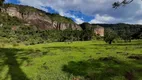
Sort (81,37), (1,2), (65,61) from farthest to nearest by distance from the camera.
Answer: (81,37) → (1,2) → (65,61)

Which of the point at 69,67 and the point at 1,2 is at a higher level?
the point at 1,2

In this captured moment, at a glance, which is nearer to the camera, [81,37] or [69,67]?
[69,67]

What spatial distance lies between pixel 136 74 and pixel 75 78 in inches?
208

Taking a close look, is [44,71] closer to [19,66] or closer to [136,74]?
[19,66]

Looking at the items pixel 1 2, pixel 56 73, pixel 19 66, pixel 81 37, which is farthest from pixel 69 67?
pixel 81 37

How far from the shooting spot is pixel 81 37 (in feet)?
620

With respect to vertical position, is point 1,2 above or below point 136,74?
above

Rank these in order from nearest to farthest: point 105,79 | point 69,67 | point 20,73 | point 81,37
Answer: point 105,79 < point 20,73 < point 69,67 < point 81,37

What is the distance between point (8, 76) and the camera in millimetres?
19016

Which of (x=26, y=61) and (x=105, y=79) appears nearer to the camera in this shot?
(x=105, y=79)

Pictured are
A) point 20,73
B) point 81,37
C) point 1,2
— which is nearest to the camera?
point 20,73

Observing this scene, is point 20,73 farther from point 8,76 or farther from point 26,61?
point 26,61

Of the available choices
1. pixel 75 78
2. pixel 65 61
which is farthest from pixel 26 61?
pixel 75 78

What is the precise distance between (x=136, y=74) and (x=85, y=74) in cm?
435
